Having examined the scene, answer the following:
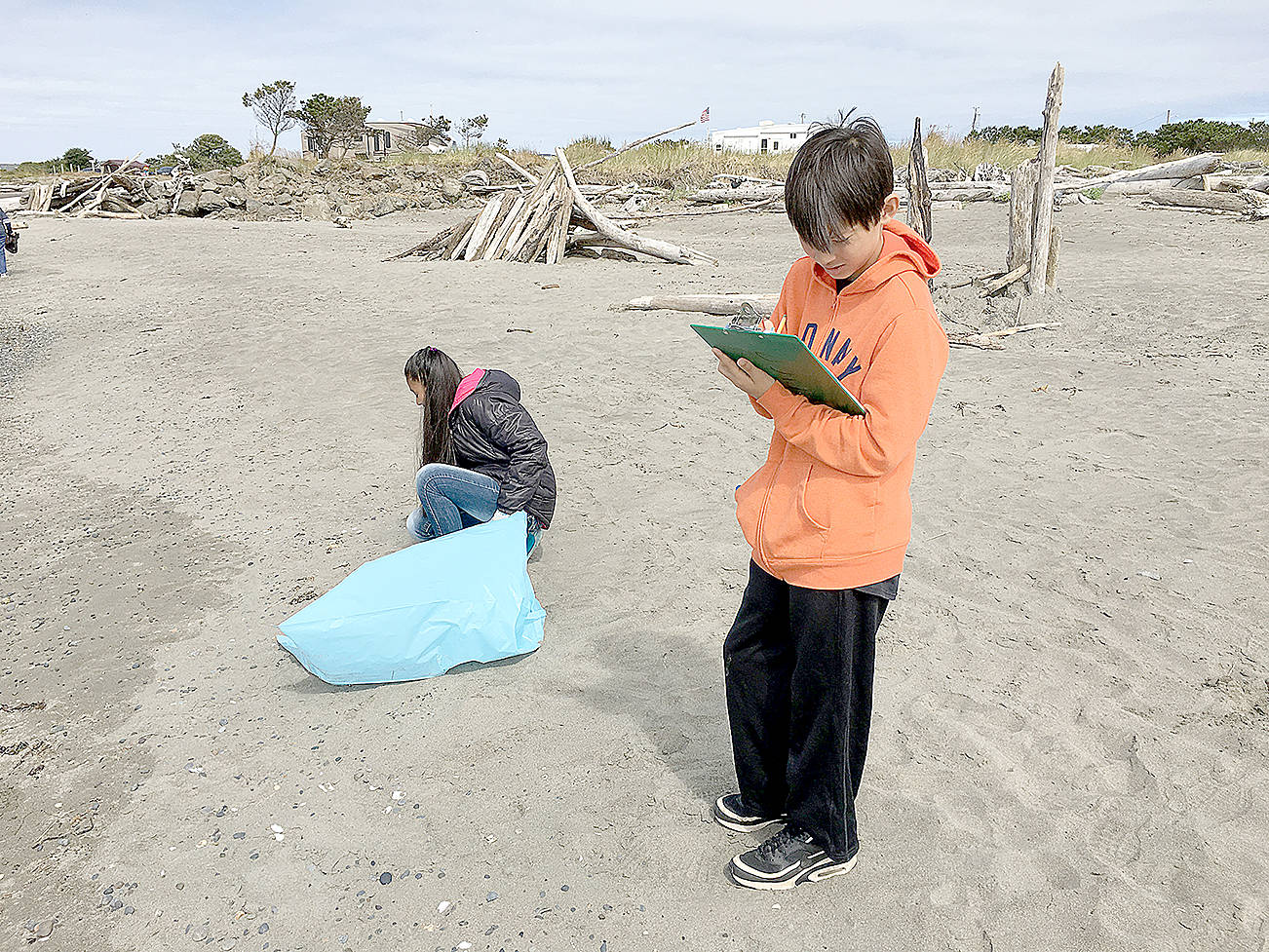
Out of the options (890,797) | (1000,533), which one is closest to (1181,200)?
(1000,533)

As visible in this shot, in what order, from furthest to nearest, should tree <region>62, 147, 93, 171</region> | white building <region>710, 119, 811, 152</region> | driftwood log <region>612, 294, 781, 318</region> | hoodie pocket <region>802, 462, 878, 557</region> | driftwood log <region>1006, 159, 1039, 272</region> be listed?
white building <region>710, 119, 811, 152</region> < tree <region>62, 147, 93, 171</region> < driftwood log <region>612, 294, 781, 318</region> < driftwood log <region>1006, 159, 1039, 272</region> < hoodie pocket <region>802, 462, 878, 557</region>

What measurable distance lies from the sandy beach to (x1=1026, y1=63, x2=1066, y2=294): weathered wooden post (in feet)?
5.78

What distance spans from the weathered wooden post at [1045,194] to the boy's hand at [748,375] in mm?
8098

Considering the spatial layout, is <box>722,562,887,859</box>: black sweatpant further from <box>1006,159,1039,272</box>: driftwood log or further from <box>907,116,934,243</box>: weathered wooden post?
<box>1006,159,1039,272</box>: driftwood log

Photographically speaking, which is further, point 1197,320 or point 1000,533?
point 1197,320

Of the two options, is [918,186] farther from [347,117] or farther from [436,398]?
[347,117]

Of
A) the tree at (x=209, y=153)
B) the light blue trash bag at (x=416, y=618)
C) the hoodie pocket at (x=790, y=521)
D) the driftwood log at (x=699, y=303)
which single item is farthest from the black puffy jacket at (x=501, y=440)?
the tree at (x=209, y=153)

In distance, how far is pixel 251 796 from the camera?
9.34 ft

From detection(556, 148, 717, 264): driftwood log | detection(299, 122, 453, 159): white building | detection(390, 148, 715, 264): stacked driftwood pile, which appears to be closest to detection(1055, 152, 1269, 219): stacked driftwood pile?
detection(556, 148, 717, 264): driftwood log

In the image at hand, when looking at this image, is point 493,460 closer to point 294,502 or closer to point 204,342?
point 294,502

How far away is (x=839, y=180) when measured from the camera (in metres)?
1.80

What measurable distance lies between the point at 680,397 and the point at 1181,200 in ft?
42.0

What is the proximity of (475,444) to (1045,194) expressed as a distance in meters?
7.13

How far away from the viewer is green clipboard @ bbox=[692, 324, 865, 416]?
5.98ft
